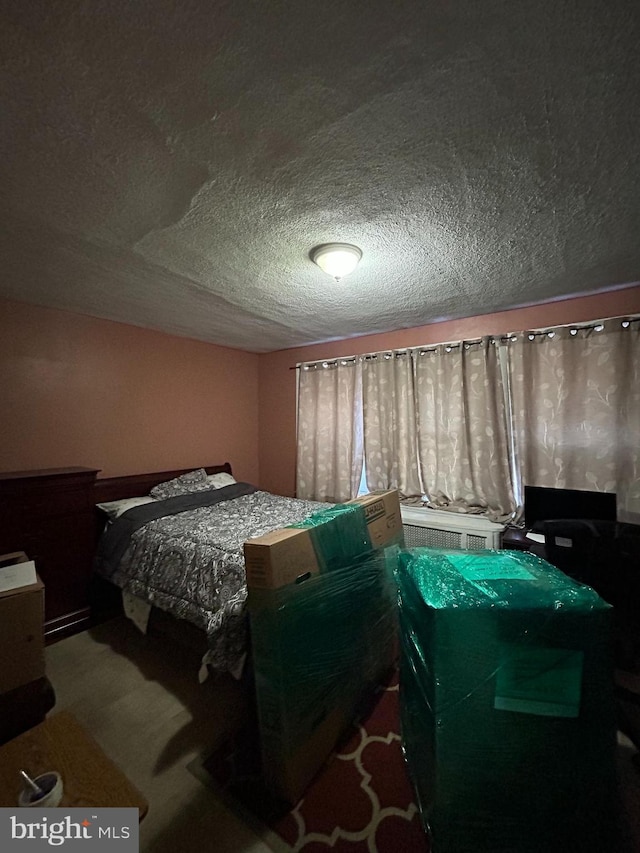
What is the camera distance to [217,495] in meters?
3.07

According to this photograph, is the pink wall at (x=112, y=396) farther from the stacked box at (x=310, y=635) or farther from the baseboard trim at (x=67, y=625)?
the stacked box at (x=310, y=635)

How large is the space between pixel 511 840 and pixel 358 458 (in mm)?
2664

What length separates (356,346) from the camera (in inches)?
138

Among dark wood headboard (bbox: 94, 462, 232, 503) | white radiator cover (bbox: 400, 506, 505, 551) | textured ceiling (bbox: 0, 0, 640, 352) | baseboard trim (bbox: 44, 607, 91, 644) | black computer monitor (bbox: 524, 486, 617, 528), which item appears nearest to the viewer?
textured ceiling (bbox: 0, 0, 640, 352)

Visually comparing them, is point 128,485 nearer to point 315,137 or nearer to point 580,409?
point 315,137

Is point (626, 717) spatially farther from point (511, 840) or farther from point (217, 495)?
point (217, 495)

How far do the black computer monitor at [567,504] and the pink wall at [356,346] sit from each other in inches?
51.5

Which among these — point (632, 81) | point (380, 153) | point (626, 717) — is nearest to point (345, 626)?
point (626, 717)

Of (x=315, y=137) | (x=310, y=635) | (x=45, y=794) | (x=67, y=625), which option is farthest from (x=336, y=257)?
(x=67, y=625)

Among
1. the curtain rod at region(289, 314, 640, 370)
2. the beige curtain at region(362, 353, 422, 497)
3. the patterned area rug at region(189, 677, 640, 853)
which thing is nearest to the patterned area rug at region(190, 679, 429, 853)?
the patterned area rug at region(189, 677, 640, 853)

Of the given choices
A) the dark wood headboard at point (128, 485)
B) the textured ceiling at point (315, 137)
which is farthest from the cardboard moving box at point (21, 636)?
the textured ceiling at point (315, 137)

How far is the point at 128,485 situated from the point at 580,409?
376 cm

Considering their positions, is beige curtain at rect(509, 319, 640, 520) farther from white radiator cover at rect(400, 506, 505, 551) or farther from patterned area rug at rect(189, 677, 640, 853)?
patterned area rug at rect(189, 677, 640, 853)

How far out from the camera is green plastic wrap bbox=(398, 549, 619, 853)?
897 millimetres
